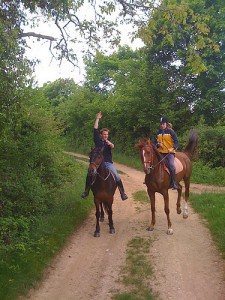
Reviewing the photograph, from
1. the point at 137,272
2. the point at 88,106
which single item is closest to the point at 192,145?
the point at 137,272

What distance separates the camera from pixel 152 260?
706 cm

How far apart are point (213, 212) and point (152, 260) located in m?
3.93

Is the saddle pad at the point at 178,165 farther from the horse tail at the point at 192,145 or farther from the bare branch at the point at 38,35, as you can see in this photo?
the bare branch at the point at 38,35

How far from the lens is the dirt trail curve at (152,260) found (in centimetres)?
575

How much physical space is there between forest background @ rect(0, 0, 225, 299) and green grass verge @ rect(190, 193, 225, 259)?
12.7 feet

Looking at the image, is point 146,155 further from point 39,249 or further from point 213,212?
point 39,249

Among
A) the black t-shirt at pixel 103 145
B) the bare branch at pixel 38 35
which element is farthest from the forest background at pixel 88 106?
the black t-shirt at pixel 103 145

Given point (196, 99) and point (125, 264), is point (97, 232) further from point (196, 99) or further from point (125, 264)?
point (196, 99)

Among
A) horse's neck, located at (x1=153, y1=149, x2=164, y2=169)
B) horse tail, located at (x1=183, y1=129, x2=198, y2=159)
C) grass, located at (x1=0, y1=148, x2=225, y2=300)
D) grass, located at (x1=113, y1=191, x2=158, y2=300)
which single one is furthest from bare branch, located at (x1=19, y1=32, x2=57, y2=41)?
horse tail, located at (x1=183, y1=129, x2=198, y2=159)

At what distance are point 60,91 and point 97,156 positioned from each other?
1695 inches

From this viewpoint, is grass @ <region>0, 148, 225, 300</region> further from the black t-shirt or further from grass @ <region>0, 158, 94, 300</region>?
the black t-shirt

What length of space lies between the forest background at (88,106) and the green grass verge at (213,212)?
12.7 ft

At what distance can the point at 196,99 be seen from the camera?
23.5m

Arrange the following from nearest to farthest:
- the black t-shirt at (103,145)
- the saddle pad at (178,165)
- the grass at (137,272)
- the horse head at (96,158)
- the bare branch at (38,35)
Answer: the grass at (137,272) < the bare branch at (38,35) < the horse head at (96,158) < the black t-shirt at (103,145) < the saddle pad at (178,165)
